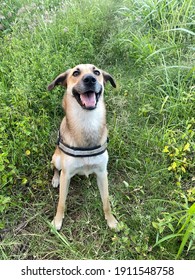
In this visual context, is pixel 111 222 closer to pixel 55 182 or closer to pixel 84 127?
pixel 55 182

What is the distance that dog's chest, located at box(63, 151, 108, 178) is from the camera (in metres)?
2.40

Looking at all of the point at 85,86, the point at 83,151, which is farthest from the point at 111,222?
the point at 85,86

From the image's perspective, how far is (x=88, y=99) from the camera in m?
2.31

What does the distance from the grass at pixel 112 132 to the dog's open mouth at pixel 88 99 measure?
0.69 metres

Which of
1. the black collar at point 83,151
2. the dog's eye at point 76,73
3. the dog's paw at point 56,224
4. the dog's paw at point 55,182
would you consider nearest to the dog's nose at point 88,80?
the dog's eye at point 76,73

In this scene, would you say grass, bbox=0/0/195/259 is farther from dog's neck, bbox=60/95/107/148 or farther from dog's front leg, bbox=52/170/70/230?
dog's neck, bbox=60/95/107/148

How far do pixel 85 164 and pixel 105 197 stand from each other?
405 millimetres

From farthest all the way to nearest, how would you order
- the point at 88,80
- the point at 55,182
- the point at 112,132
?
1. the point at 112,132
2. the point at 55,182
3. the point at 88,80

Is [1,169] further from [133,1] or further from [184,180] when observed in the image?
[133,1]

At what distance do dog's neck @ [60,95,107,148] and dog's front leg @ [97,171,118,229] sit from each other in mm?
297

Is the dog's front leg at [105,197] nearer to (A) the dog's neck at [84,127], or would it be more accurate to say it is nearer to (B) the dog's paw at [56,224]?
(A) the dog's neck at [84,127]

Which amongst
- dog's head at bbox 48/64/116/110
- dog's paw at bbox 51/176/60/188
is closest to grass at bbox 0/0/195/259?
dog's paw at bbox 51/176/60/188

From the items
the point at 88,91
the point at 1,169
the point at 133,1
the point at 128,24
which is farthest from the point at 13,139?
the point at 133,1
